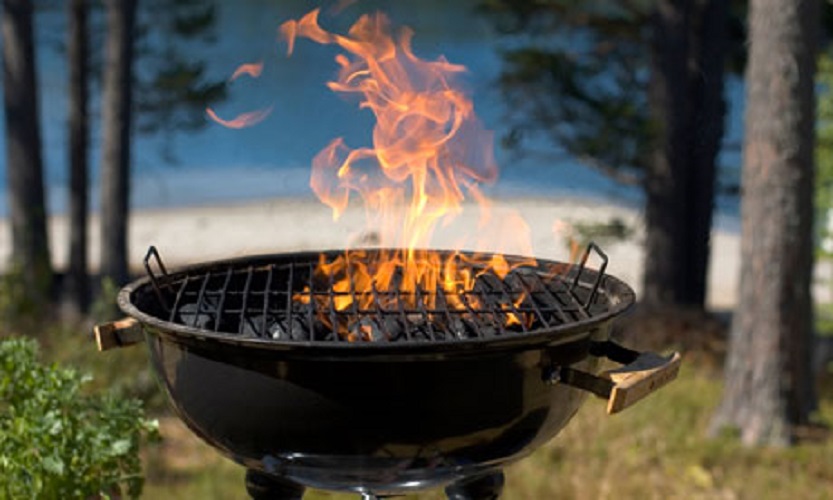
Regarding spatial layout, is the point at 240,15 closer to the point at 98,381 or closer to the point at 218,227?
the point at 218,227

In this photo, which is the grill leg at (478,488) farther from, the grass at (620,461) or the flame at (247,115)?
the grass at (620,461)

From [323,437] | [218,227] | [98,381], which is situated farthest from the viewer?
[218,227]

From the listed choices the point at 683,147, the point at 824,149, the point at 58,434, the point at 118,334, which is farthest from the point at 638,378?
the point at 683,147


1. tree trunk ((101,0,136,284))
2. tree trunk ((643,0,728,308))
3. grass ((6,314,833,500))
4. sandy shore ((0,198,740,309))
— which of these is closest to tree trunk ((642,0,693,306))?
tree trunk ((643,0,728,308))

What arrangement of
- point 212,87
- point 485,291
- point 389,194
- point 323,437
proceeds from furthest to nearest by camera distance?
point 212,87 < point 389,194 < point 485,291 < point 323,437

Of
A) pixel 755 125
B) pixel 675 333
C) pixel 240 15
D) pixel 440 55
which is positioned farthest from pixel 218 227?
pixel 240 15

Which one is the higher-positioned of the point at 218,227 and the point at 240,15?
the point at 240,15

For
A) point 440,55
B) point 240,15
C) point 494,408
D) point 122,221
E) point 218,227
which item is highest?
point 240,15

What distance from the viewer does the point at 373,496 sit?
→ 2.62m

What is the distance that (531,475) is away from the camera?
471 cm

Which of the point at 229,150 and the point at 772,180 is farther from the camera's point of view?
the point at 229,150

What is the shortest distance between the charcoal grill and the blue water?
0.70 m

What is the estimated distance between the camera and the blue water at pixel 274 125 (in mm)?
8008

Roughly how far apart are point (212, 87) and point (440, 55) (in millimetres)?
6294
